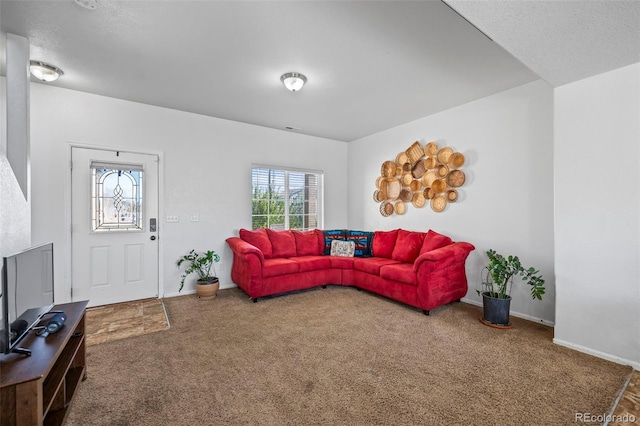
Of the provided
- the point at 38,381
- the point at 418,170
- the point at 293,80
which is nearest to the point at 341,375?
the point at 38,381

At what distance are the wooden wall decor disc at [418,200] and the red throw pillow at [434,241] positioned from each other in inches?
22.1

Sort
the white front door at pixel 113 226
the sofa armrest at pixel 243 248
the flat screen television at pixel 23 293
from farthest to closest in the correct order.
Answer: the sofa armrest at pixel 243 248 < the white front door at pixel 113 226 < the flat screen television at pixel 23 293

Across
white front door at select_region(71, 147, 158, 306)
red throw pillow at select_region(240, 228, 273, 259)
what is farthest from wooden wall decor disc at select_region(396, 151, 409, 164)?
white front door at select_region(71, 147, 158, 306)

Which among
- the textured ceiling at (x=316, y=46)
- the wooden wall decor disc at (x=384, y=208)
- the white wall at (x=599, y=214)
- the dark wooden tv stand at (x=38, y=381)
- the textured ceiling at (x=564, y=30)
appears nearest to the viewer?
the dark wooden tv stand at (x=38, y=381)

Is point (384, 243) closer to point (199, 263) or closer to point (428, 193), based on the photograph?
point (428, 193)

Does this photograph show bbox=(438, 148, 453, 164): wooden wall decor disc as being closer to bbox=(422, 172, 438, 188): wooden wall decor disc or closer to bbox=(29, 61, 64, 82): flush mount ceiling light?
bbox=(422, 172, 438, 188): wooden wall decor disc

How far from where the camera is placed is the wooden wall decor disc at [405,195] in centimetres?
457

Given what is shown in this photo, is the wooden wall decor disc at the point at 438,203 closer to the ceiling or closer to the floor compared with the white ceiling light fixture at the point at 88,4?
closer to the floor

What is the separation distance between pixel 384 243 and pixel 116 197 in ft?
12.8

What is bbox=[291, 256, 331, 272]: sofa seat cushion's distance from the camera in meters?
4.13

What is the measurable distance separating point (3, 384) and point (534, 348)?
348 cm

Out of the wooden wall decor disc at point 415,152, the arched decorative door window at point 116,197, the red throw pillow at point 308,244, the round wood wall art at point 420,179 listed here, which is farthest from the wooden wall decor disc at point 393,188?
the arched decorative door window at point 116,197

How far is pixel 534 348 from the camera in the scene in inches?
98.0

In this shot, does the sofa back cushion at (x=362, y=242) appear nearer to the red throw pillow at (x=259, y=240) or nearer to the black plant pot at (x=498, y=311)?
the red throw pillow at (x=259, y=240)
